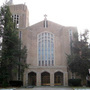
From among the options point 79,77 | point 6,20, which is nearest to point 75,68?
point 79,77

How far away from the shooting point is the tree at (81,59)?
28.4 metres

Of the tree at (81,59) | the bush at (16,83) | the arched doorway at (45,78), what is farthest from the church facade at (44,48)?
the tree at (81,59)

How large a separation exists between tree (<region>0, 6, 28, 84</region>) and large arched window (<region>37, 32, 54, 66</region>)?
465cm

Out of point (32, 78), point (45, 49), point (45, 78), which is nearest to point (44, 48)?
point (45, 49)

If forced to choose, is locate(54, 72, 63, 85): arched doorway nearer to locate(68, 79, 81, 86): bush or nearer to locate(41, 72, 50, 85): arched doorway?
locate(41, 72, 50, 85): arched doorway

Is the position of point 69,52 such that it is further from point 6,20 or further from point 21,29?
point 6,20

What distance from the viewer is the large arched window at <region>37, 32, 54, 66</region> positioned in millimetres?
33853

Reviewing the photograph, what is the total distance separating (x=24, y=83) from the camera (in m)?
30.0

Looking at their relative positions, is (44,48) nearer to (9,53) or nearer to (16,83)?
(9,53)

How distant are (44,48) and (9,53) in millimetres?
8295

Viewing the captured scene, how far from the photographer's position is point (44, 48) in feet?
112

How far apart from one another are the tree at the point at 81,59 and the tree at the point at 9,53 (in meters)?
8.55

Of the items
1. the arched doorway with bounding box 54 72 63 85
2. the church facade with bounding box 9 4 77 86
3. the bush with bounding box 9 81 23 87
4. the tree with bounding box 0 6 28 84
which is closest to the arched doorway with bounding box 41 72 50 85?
the church facade with bounding box 9 4 77 86

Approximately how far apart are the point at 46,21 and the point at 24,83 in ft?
46.9
